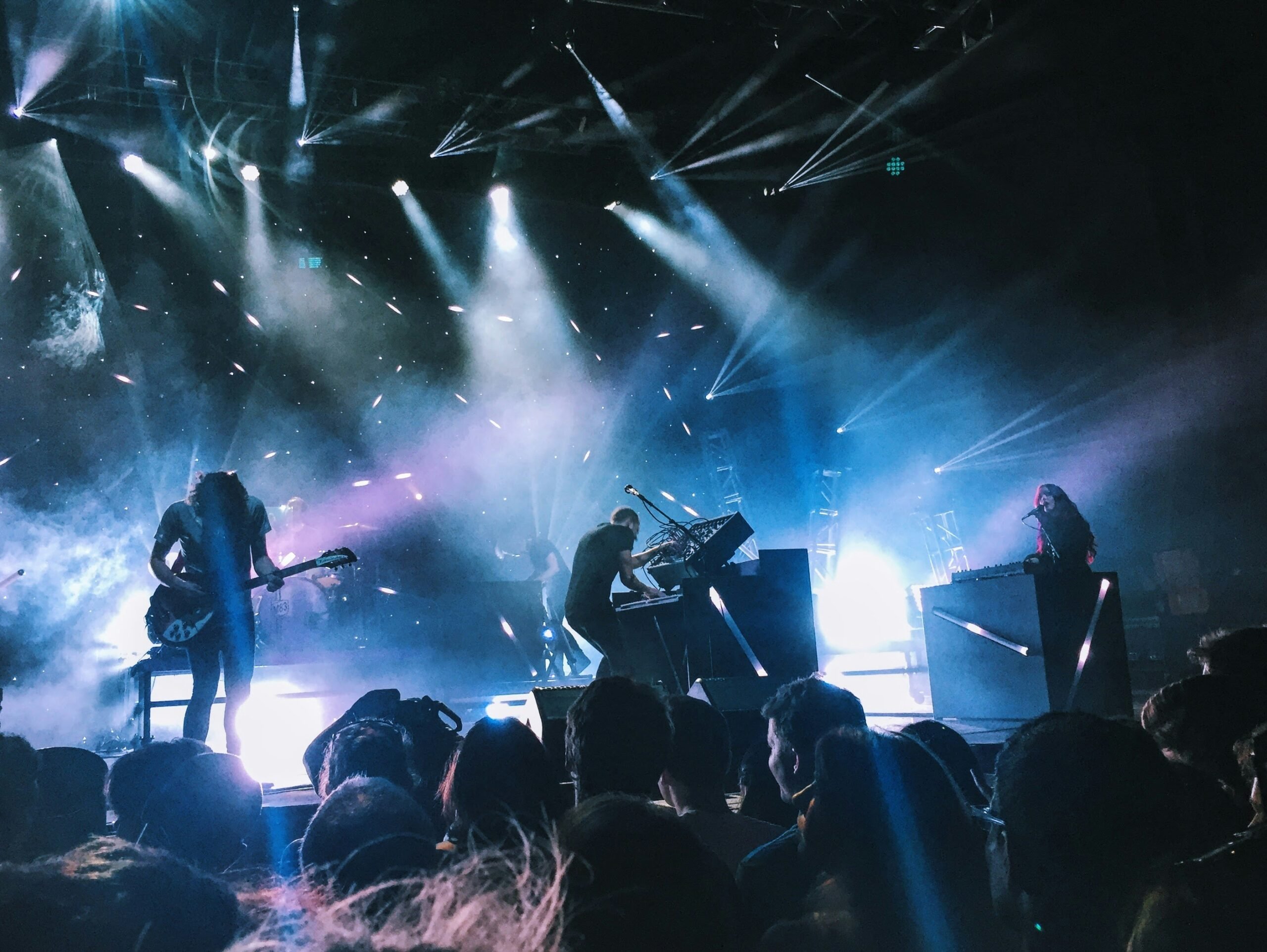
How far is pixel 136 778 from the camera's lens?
2.43 m

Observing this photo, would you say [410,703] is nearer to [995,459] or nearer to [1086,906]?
[1086,906]

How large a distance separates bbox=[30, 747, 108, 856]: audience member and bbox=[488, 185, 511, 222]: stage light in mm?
8872

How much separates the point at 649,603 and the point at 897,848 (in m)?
3.91

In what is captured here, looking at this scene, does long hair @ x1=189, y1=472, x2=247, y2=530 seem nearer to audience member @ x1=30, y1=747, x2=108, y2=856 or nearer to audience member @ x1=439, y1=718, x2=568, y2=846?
audience member @ x1=30, y1=747, x2=108, y2=856

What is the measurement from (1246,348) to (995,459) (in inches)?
135

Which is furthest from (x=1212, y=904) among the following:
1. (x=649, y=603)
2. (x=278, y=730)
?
(x=278, y=730)

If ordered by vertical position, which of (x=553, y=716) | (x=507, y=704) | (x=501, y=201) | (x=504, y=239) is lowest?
(x=507, y=704)

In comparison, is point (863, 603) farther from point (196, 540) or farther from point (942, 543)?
point (196, 540)

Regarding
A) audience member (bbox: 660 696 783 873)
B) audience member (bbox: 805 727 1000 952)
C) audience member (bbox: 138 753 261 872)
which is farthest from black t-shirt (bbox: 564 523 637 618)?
audience member (bbox: 805 727 1000 952)

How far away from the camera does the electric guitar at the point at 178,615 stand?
461 centimetres

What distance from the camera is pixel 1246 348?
9.61m

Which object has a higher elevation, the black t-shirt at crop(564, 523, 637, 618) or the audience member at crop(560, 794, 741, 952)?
the black t-shirt at crop(564, 523, 637, 618)

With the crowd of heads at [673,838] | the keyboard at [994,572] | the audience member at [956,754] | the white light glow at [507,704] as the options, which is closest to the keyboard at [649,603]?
the white light glow at [507,704]

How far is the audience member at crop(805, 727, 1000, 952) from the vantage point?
1598 mm
